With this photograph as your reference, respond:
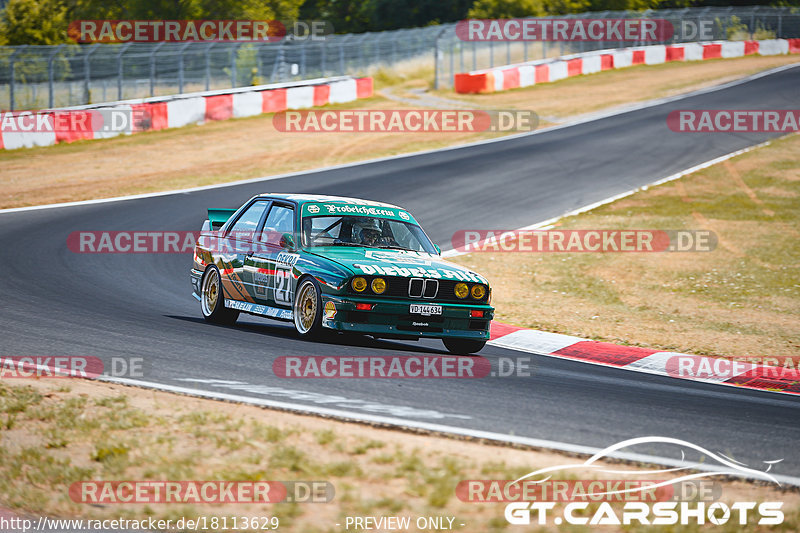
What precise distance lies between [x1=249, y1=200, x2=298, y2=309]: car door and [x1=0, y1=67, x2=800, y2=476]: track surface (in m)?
0.41

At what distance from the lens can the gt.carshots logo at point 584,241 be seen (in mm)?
17422

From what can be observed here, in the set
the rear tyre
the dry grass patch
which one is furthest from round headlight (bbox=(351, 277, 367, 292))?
the dry grass patch

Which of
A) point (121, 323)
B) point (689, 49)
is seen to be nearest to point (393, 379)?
point (121, 323)

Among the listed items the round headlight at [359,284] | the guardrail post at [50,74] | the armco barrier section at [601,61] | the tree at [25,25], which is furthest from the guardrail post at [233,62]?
the round headlight at [359,284]

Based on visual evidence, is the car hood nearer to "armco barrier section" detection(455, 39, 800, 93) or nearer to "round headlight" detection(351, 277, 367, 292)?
"round headlight" detection(351, 277, 367, 292)

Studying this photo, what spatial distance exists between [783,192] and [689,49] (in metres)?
29.2

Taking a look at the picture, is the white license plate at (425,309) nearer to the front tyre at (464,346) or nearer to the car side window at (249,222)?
the front tyre at (464,346)

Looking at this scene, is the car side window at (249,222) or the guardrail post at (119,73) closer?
the car side window at (249,222)

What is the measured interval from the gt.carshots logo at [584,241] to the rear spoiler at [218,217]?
5781mm

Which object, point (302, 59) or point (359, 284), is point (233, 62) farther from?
point (359, 284)

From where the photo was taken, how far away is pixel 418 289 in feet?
30.7

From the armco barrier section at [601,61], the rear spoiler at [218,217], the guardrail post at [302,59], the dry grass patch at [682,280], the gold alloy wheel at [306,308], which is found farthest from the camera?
the armco barrier section at [601,61]

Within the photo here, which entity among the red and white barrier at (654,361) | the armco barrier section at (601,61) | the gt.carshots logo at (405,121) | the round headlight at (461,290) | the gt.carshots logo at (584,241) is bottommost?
the gt.carshots logo at (584,241)

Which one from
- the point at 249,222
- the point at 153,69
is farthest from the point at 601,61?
the point at 249,222
